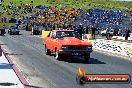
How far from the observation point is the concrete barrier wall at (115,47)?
2762cm

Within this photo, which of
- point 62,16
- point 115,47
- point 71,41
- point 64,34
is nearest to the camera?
point 71,41

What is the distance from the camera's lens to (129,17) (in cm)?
9144

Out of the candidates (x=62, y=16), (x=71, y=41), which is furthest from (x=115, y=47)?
(x=62, y=16)

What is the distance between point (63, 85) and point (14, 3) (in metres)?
90.3

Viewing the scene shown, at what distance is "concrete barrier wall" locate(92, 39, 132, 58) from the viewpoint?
27.6 m

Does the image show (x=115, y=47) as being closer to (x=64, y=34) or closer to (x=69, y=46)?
(x=64, y=34)

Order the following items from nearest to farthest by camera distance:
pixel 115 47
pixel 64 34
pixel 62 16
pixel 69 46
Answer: pixel 69 46, pixel 64 34, pixel 115 47, pixel 62 16

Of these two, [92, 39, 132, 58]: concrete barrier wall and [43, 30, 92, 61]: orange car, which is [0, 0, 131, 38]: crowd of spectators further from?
[43, 30, 92, 61]: orange car

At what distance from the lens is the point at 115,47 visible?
98.4 ft

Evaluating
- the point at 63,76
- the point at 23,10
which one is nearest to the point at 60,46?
the point at 63,76

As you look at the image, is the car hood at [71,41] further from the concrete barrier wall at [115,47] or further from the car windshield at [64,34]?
the concrete barrier wall at [115,47]

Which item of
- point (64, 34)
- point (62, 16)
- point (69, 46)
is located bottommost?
point (62, 16)

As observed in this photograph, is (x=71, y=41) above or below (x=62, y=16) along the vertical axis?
above

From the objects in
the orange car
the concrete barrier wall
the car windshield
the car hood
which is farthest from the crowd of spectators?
the car hood
